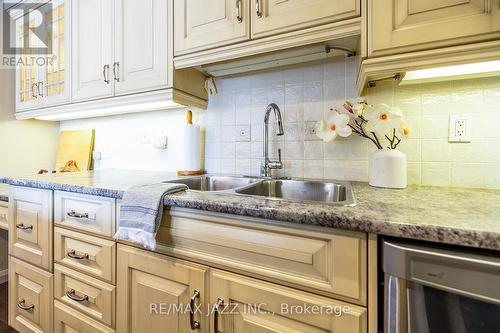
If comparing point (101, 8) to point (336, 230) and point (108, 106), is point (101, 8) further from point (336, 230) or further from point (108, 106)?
point (336, 230)

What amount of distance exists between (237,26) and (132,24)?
2.22 ft

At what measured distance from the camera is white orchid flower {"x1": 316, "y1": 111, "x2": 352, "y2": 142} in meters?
1.04

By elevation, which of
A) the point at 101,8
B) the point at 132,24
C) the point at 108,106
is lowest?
the point at 108,106

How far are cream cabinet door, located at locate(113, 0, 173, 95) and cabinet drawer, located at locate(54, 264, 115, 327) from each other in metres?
0.94

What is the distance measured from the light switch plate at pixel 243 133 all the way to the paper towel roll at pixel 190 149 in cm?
26

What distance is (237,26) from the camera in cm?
104

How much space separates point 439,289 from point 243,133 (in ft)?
3.57

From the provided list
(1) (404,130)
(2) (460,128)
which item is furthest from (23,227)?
(2) (460,128)

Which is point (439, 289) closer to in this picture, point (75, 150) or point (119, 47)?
point (119, 47)

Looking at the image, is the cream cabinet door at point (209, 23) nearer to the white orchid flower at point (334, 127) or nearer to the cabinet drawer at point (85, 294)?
the white orchid flower at point (334, 127)

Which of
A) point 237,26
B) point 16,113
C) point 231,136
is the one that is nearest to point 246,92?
point 231,136

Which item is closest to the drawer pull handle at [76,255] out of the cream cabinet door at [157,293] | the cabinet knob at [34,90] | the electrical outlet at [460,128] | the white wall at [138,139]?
the cream cabinet door at [157,293]

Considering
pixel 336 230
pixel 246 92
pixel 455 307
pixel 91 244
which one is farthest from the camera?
pixel 246 92

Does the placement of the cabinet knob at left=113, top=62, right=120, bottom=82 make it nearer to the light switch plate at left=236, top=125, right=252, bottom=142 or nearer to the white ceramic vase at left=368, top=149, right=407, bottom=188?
the light switch plate at left=236, top=125, right=252, bottom=142
